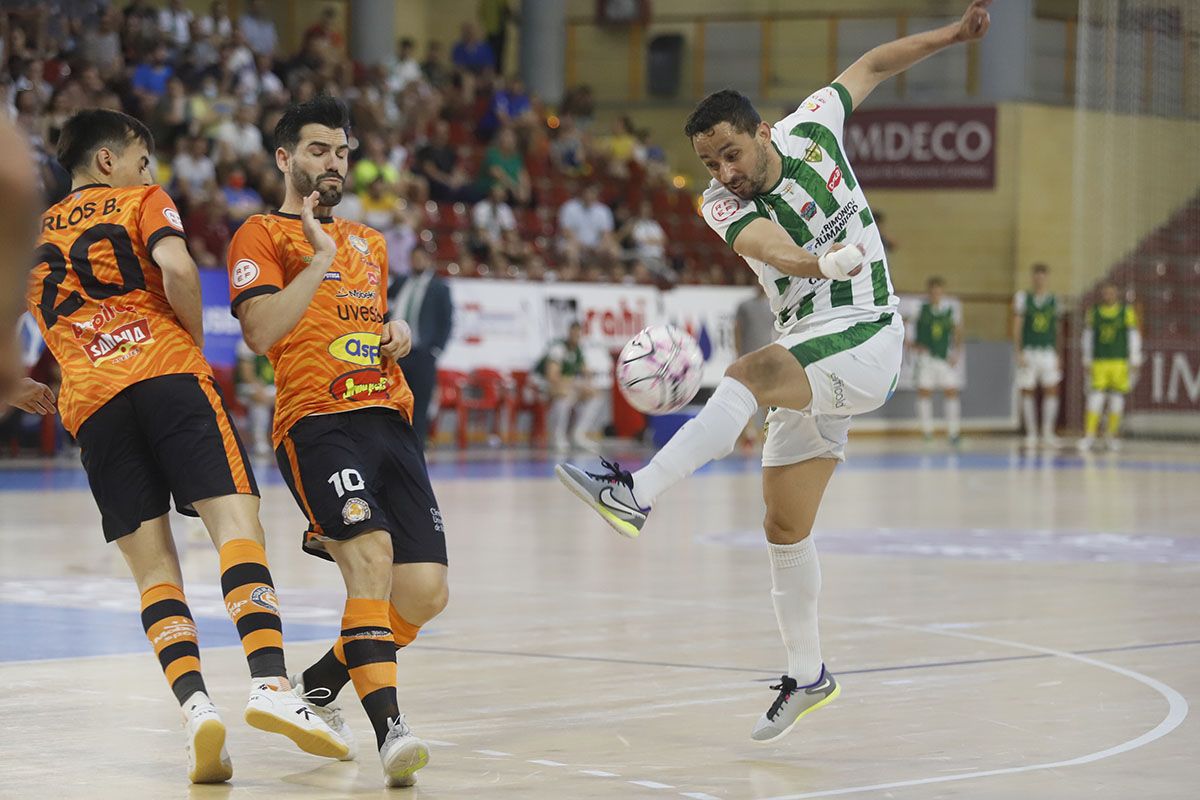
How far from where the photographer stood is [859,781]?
5.52 m

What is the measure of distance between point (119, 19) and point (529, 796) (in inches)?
806

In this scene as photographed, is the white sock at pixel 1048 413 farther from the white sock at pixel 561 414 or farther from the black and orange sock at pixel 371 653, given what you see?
the black and orange sock at pixel 371 653

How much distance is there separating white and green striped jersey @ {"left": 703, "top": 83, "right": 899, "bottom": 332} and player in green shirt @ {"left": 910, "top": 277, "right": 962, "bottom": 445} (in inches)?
879

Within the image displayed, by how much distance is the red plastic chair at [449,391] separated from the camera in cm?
2362

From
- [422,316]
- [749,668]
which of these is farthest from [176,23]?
[749,668]

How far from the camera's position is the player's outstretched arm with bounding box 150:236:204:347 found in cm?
562

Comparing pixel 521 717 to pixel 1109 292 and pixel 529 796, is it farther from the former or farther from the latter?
pixel 1109 292

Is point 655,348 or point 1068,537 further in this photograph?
point 1068,537

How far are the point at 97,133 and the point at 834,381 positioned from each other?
8.09 feet

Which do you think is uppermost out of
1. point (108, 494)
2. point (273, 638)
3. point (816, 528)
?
point (108, 494)

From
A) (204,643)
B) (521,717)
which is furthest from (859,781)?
(204,643)

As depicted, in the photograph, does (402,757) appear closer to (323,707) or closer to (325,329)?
→ (323,707)

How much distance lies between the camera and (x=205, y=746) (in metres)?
5.34

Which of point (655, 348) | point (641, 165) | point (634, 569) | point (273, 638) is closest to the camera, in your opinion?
point (273, 638)
